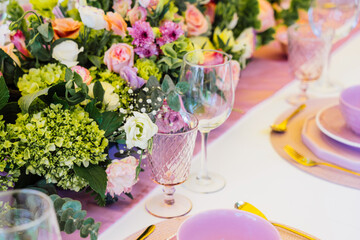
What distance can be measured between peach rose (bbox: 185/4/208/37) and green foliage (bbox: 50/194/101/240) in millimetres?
720

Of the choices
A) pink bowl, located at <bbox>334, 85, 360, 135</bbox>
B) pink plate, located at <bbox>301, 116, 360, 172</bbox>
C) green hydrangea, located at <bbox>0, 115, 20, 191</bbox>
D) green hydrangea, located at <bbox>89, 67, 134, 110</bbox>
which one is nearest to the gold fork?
pink plate, located at <bbox>301, 116, 360, 172</bbox>

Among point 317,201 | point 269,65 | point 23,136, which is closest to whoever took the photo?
point 23,136

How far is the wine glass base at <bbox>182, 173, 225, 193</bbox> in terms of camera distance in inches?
38.6

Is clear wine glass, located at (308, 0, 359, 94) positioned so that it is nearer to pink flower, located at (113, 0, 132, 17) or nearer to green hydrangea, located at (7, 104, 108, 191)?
pink flower, located at (113, 0, 132, 17)

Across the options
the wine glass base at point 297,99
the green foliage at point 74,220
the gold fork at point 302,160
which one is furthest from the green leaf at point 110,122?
the wine glass base at point 297,99

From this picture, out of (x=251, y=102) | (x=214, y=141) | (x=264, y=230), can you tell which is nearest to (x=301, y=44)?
(x=251, y=102)

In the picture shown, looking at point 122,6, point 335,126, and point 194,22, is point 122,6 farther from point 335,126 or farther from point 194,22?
point 335,126

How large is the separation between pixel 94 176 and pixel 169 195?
0.16 meters

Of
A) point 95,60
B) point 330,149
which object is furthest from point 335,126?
point 95,60

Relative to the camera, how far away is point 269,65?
1.70 m

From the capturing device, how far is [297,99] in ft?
4.66

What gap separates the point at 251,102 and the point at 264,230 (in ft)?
2.69

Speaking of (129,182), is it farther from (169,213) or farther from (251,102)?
(251,102)

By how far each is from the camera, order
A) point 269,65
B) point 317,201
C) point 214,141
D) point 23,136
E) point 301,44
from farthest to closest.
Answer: point 269,65, point 301,44, point 214,141, point 317,201, point 23,136
